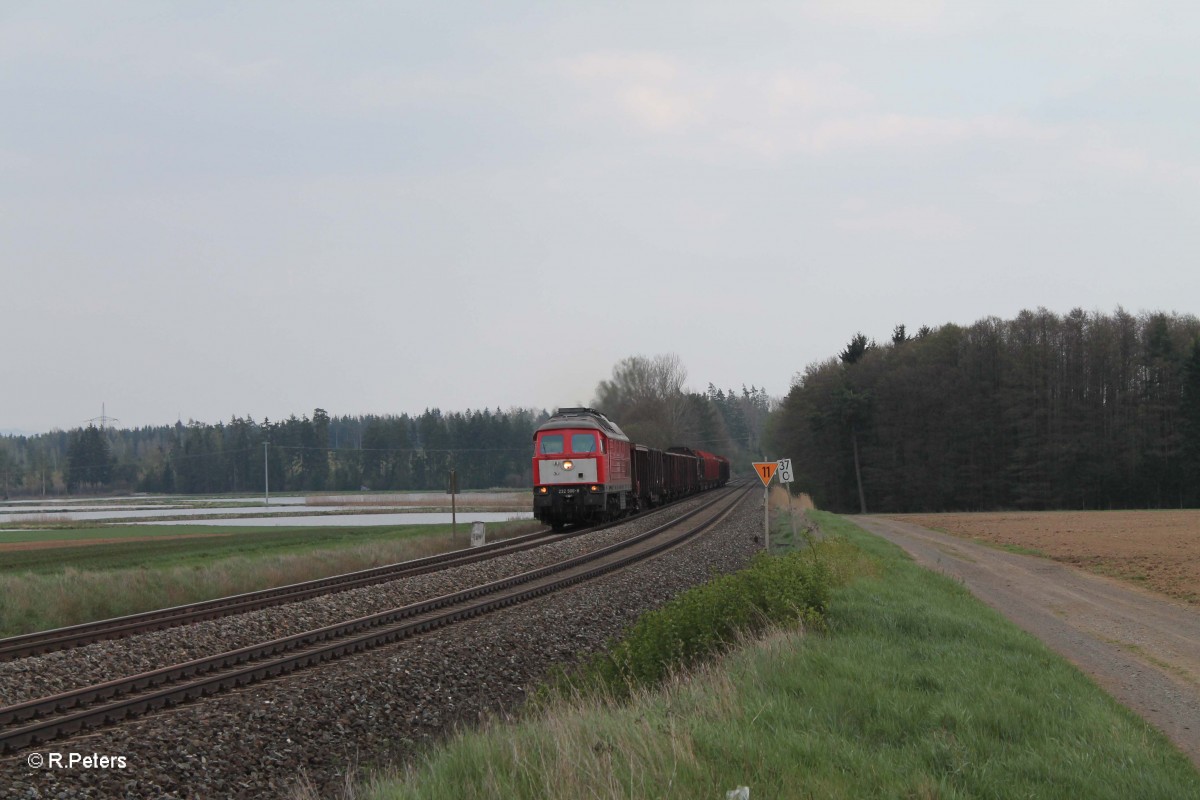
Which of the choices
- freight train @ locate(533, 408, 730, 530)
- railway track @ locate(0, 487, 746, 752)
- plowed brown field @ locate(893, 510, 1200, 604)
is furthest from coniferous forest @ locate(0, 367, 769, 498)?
railway track @ locate(0, 487, 746, 752)

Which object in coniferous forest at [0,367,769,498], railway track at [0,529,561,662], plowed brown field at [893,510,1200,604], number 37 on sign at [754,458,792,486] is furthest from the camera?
coniferous forest at [0,367,769,498]

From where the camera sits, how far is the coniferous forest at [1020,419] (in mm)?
63375

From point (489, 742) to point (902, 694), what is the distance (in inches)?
134

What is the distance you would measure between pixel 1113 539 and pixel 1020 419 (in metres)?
34.8

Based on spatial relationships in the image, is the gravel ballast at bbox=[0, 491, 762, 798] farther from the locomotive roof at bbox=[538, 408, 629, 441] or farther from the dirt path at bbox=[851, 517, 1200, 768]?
the locomotive roof at bbox=[538, 408, 629, 441]

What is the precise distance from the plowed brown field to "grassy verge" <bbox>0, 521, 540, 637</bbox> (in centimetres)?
1931

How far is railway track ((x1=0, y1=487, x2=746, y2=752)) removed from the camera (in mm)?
9203

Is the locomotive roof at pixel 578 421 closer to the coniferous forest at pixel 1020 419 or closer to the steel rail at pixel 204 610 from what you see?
the steel rail at pixel 204 610

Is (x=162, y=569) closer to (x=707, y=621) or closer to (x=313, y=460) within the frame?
(x=707, y=621)

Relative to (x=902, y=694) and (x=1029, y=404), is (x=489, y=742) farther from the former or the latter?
(x=1029, y=404)

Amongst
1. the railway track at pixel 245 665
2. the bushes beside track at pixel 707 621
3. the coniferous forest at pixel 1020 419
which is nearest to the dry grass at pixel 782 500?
the coniferous forest at pixel 1020 419

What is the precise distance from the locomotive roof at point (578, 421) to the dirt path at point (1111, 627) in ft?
38.1

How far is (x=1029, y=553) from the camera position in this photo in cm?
3022

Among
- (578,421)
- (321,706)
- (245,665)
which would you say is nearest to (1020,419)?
(578,421)
